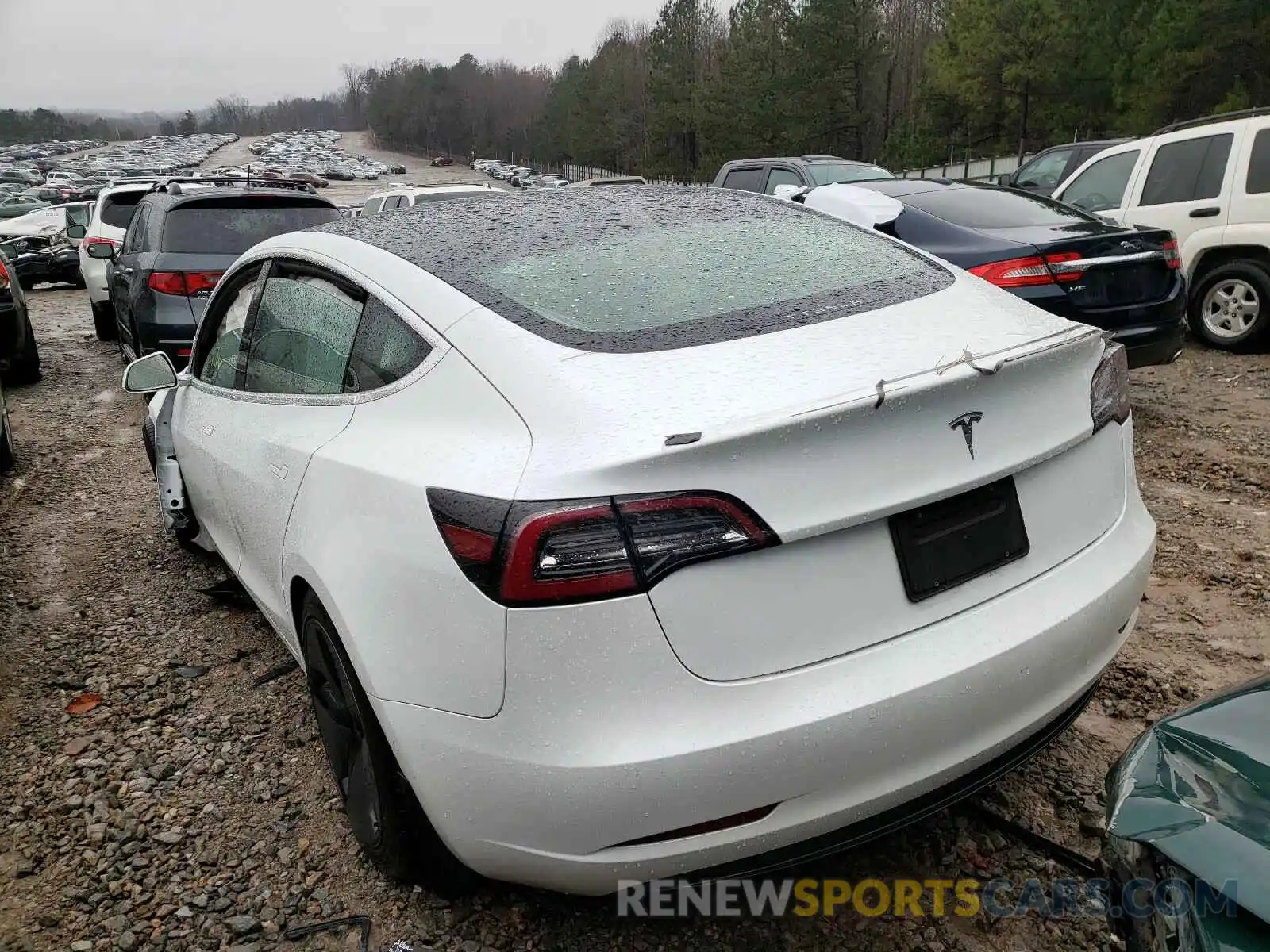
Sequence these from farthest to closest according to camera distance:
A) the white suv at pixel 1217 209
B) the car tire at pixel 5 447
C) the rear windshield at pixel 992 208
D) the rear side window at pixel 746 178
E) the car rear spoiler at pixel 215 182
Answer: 1. the rear side window at pixel 746 178
2. the car rear spoiler at pixel 215 182
3. the white suv at pixel 1217 209
4. the car tire at pixel 5 447
5. the rear windshield at pixel 992 208

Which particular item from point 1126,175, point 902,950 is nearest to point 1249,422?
point 1126,175

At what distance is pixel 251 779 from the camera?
2.88 metres

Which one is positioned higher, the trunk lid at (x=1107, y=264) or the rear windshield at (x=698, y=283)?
the rear windshield at (x=698, y=283)

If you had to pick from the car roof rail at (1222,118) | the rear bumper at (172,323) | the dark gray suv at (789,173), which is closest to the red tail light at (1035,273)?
the car roof rail at (1222,118)

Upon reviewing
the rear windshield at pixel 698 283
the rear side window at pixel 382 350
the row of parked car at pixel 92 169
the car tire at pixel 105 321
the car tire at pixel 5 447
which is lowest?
the row of parked car at pixel 92 169

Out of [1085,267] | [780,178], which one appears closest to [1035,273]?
[1085,267]

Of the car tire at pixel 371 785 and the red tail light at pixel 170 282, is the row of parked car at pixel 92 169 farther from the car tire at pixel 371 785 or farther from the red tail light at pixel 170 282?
the car tire at pixel 371 785

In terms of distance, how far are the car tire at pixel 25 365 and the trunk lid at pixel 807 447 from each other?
849 centimetres

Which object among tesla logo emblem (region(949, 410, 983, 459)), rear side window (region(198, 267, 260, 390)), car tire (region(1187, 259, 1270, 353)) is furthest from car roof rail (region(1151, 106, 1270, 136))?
rear side window (region(198, 267, 260, 390))

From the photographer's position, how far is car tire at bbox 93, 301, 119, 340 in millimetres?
11219

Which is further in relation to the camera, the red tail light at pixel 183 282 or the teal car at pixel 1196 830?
the red tail light at pixel 183 282

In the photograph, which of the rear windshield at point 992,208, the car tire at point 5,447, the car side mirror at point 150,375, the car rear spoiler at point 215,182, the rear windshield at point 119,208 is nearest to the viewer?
the car side mirror at point 150,375

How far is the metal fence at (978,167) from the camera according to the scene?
36156mm

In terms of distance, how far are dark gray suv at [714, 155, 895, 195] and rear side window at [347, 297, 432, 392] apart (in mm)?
8312
